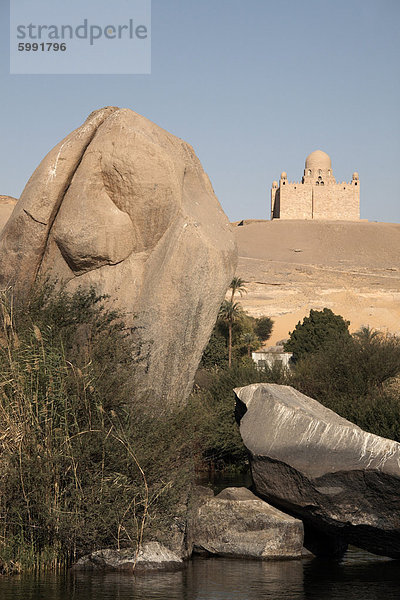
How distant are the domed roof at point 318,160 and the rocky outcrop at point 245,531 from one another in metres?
101

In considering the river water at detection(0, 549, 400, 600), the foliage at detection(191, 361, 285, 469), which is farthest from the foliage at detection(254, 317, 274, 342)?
the river water at detection(0, 549, 400, 600)

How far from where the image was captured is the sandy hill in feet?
171

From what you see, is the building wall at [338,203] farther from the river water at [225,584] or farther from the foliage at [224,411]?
the river water at [225,584]

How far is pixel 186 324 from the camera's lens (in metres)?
9.98

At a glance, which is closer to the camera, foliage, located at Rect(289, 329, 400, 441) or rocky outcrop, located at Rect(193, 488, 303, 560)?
rocky outcrop, located at Rect(193, 488, 303, 560)

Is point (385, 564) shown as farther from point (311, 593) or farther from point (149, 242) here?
point (149, 242)

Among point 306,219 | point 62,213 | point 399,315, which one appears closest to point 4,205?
point 399,315

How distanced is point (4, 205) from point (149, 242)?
5791 centimetres

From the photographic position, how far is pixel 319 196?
351 ft

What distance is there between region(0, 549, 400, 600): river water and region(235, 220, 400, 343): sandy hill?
39164mm

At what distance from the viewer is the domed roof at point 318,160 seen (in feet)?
352

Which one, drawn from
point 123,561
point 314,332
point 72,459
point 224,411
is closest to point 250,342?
point 314,332

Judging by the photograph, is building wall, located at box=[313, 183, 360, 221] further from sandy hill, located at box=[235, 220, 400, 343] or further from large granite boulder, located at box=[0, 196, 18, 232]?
large granite boulder, located at box=[0, 196, 18, 232]

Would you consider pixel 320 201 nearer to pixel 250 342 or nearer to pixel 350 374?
pixel 250 342
